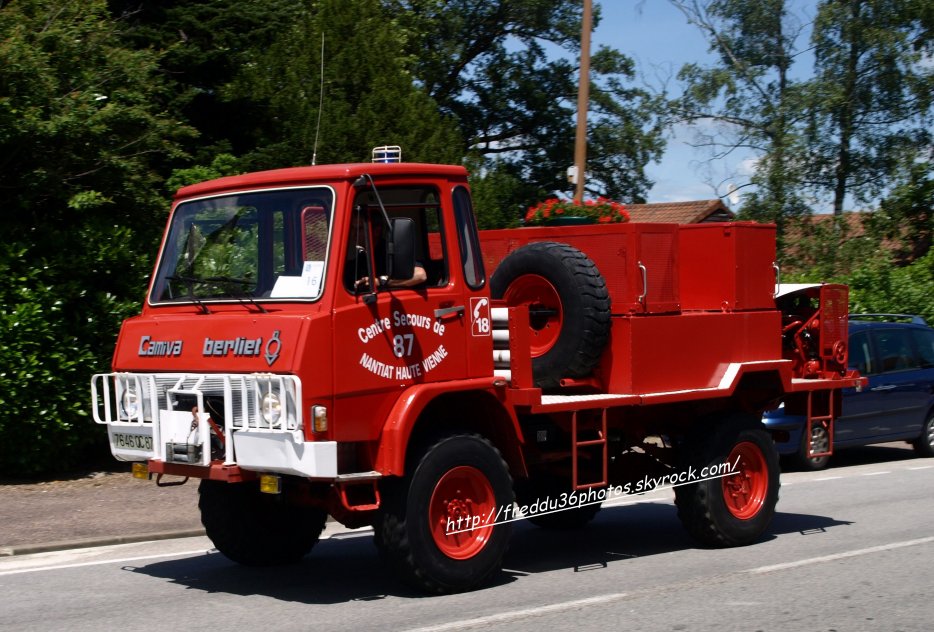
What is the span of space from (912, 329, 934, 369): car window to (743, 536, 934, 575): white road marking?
6.83 metres

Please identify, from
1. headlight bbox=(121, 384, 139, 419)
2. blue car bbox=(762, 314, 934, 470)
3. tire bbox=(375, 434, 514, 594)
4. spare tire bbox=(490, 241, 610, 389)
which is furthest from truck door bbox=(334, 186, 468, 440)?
blue car bbox=(762, 314, 934, 470)

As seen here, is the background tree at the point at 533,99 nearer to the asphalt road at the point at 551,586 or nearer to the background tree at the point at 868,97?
the background tree at the point at 868,97

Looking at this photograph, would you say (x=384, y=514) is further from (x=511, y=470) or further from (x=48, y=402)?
(x=48, y=402)

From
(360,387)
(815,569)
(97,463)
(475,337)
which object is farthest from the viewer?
(97,463)

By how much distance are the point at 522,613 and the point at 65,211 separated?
28.6 feet

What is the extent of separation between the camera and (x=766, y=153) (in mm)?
34719

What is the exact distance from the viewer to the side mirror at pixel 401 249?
7.33 meters

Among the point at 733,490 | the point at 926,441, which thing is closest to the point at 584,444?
the point at 733,490

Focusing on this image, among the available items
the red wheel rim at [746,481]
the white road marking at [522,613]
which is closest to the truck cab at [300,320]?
the white road marking at [522,613]

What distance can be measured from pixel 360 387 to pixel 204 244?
177cm

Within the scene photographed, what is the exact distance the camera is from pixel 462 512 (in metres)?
7.81

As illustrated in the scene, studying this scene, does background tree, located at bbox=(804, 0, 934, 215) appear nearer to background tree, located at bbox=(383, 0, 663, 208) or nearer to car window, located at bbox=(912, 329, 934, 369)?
background tree, located at bbox=(383, 0, 663, 208)

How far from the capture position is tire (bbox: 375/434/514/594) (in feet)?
24.2

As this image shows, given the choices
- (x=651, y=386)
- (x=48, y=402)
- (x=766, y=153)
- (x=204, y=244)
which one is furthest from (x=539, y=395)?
(x=766, y=153)
